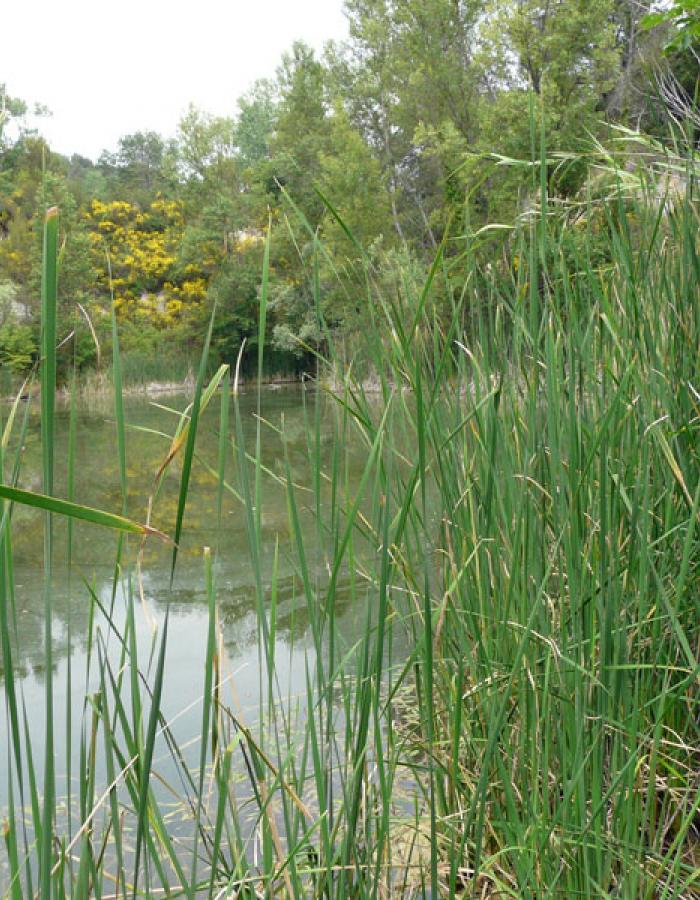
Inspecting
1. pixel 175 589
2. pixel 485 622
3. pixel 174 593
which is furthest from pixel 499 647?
pixel 175 589

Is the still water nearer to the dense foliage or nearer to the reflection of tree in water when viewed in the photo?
the reflection of tree in water

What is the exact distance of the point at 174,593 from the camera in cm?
348

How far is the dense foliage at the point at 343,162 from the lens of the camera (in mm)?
14561

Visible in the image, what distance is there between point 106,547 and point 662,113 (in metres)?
3.48

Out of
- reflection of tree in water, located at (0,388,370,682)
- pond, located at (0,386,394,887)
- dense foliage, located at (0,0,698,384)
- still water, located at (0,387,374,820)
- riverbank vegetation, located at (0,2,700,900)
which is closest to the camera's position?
riverbank vegetation, located at (0,2,700,900)

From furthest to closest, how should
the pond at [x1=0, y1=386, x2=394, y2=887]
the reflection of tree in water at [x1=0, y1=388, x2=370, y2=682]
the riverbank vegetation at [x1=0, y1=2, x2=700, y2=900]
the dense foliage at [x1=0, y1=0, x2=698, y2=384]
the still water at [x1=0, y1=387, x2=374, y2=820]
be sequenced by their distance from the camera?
the dense foliage at [x1=0, y1=0, x2=698, y2=384] < the reflection of tree in water at [x1=0, y1=388, x2=370, y2=682] < the still water at [x1=0, y1=387, x2=374, y2=820] < the pond at [x1=0, y1=386, x2=394, y2=887] < the riverbank vegetation at [x1=0, y1=2, x2=700, y2=900]

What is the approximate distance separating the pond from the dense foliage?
4834mm

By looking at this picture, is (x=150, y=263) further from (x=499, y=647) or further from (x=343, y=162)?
(x=499, y=647)

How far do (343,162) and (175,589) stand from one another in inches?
530

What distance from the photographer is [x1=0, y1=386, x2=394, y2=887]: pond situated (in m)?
0.93

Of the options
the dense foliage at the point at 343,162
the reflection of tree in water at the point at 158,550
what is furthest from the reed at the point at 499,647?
the dense foliage at the point at 343,162

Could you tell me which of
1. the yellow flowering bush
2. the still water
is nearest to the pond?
the still water

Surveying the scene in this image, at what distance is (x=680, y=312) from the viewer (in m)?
1.13

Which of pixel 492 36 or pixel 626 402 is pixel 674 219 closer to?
pixel 626 402
